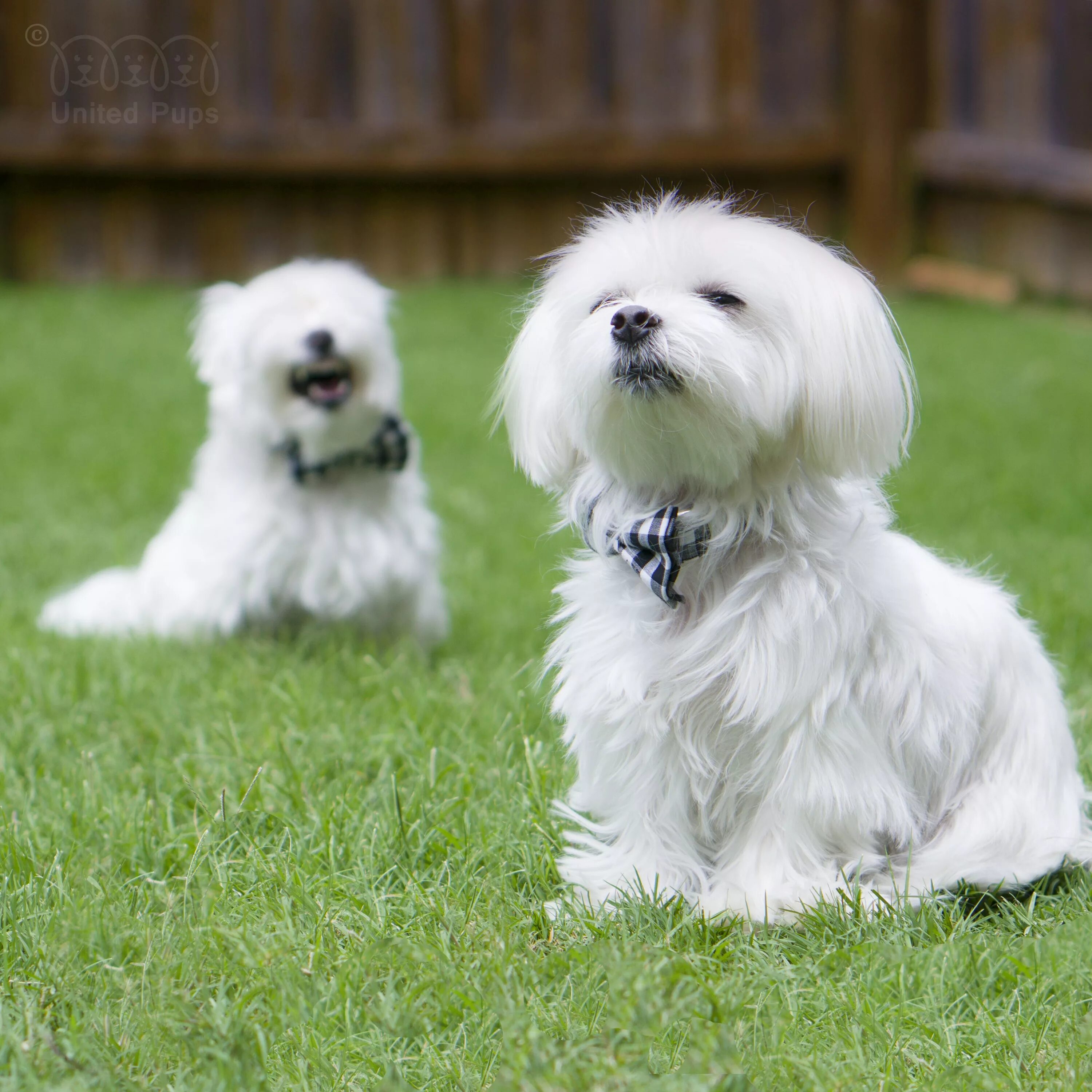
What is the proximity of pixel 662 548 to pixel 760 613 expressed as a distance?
0.20 m

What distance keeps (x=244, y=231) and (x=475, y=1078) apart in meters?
10.2

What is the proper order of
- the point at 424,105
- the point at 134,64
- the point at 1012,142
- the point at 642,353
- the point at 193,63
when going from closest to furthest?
the point at 642,353
the point at 1012,142
the point at 193,63
the point at 134,64
the point at 424,105

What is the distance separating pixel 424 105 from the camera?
36.5 feet

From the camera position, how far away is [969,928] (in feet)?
7.79

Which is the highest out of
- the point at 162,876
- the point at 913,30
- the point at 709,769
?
the point at 913,30

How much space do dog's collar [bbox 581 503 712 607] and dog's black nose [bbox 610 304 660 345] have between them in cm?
30

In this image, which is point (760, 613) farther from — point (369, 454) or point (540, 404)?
point (369, 454)

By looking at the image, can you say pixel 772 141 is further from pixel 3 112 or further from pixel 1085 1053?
pixel 1085 1053

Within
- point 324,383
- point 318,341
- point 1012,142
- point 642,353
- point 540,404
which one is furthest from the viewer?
point 1012,142

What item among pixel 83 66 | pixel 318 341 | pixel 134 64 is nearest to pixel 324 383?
pixel 318 341

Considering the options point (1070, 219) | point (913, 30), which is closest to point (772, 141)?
point (913, 30)

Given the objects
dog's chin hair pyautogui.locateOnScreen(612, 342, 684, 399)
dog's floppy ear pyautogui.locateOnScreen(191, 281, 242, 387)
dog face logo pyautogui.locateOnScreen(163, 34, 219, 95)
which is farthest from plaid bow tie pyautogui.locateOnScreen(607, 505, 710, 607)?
dog face logo pyautogui.locateOnScreen(163, 34, 219, 95)

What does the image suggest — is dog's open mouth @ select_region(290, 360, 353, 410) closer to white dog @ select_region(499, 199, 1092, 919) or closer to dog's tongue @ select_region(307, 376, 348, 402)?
dog's tongue @ select_region(307, 376, 348, 402)

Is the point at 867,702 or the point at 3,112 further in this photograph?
the point at 3,112
